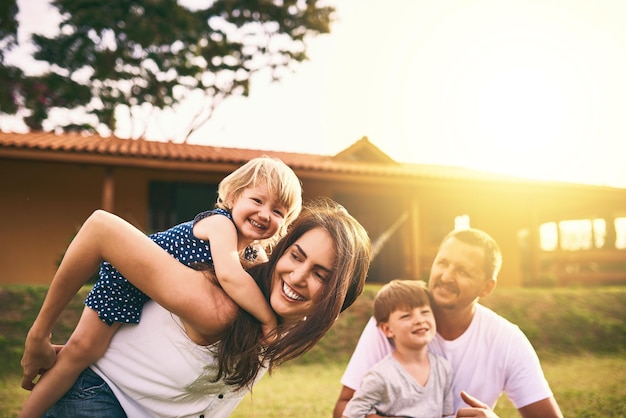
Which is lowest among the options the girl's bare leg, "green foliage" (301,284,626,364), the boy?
"green foliage" (301,284,626,364)

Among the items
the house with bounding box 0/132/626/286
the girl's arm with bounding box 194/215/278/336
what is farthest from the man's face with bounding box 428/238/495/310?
the house with bounding box 0/132/626/286

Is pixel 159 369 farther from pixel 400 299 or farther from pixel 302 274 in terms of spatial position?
pixel 400 299

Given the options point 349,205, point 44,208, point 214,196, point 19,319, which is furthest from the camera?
point 349,205

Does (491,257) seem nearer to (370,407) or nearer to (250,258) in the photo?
(370,407)

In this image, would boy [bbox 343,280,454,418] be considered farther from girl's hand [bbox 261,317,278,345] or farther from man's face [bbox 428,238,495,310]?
girl's hand [bbox 261,317,278,345]

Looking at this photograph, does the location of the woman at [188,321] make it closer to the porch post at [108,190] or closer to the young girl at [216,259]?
the young girl at [216,259]

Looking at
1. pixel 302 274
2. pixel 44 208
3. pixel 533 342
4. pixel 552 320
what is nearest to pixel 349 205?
pixel 552 320

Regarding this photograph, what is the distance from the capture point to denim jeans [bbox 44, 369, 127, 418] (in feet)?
5.48

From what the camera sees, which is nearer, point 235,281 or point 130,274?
point 130,274

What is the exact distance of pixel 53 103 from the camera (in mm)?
19609

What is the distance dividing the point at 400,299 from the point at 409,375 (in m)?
0.34

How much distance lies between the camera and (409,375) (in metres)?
2.49

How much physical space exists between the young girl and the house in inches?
342

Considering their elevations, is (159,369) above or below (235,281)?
below
